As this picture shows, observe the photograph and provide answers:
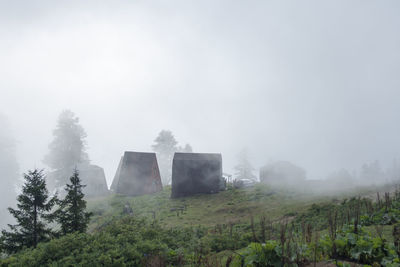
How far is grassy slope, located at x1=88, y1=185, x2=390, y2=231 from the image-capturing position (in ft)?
81.2

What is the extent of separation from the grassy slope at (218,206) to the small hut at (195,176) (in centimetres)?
171

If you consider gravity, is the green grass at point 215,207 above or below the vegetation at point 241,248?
below

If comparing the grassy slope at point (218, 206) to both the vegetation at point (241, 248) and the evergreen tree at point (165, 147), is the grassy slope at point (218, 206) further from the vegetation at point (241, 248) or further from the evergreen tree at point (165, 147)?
the evergreen tree at point (165, 147)

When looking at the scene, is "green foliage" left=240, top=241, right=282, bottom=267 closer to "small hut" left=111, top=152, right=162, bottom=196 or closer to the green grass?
the green grass

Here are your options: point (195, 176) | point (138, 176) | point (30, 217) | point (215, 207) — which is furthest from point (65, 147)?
point (30, 217)

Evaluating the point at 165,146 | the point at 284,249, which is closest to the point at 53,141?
the point at 165,146

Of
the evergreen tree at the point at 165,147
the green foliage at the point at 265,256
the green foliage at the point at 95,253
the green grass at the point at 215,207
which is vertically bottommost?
the green grass at the point at 215,207

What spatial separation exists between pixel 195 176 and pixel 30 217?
2985 centimetres

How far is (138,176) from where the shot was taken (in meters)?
45.0

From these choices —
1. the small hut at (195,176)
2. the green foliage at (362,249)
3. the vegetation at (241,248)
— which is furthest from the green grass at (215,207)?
the green foliage at (362,249)

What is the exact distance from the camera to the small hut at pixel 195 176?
41.5 meters

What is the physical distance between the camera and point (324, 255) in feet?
23.7

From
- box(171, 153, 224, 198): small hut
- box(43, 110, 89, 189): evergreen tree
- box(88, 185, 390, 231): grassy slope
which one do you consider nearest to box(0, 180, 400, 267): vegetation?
box(88, 185, 390, 231): grassy slope

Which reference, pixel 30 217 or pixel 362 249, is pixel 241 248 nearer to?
pixel 362 249
